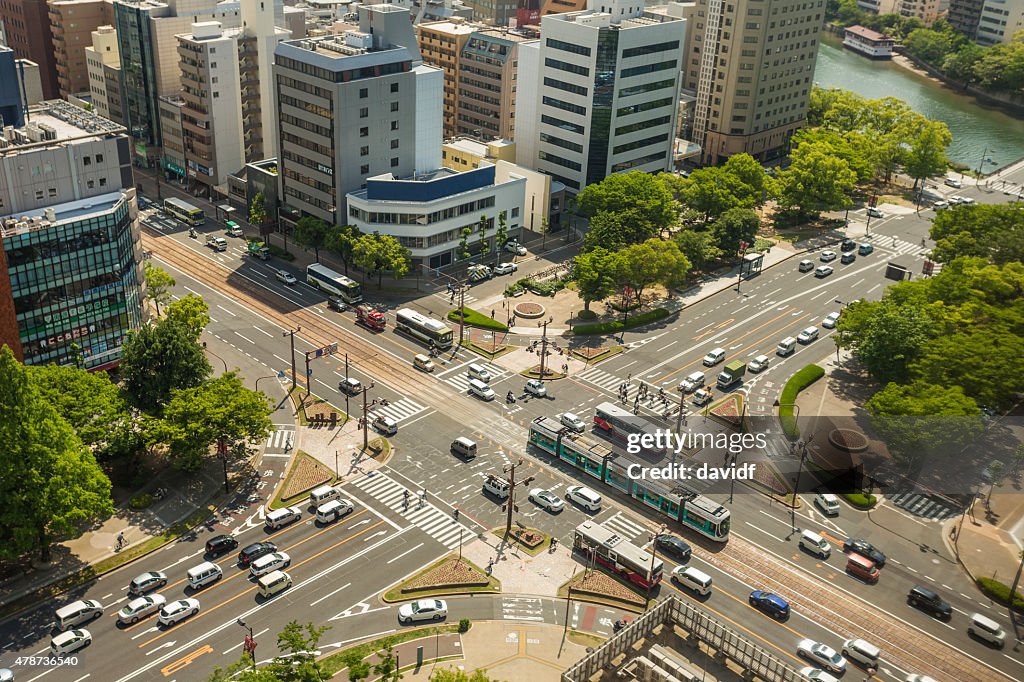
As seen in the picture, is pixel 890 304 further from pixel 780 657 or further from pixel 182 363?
pixel 182 363

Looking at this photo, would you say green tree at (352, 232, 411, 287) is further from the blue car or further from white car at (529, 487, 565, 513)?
the blue car

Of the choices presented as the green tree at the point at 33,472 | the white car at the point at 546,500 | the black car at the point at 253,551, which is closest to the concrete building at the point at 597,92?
the white car at the point at 546,500

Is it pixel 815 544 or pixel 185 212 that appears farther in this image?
pixel 185 212

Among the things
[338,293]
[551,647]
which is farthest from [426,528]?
[338,293]

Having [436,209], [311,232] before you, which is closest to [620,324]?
[436,209]

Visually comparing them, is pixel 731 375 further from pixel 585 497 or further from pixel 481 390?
pixel 585 497

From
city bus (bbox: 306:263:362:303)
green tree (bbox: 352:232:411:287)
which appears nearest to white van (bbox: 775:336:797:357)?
green tree (bbox: 352:232:411:287)
